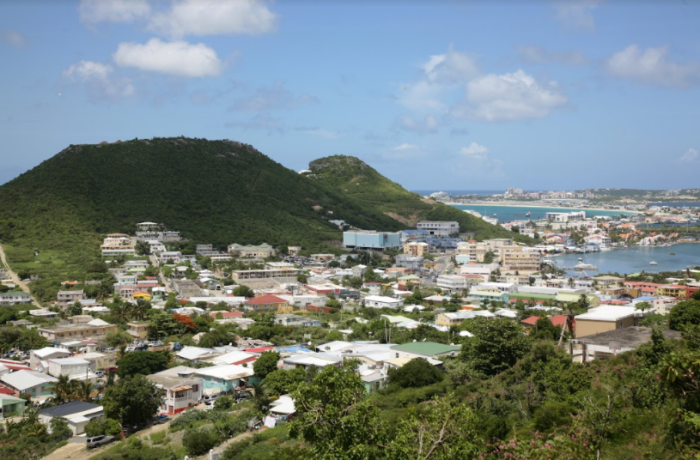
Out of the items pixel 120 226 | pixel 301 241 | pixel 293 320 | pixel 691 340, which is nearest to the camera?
pixel 691 340

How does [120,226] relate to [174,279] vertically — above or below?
above

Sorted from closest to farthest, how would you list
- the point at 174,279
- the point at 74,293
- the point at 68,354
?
the point at 68,354
the point at 74,293
the point at 174,279

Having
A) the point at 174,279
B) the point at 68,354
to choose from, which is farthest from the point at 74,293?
the point at 68,354

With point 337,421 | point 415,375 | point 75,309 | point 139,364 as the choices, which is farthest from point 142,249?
point 337,421

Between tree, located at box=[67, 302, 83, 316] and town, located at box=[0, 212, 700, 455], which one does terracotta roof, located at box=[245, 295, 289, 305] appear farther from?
tree, located at box=[67, 302, 83, 316]

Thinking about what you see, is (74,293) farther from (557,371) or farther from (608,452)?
(608,452)

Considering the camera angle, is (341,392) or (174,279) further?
(174,279)

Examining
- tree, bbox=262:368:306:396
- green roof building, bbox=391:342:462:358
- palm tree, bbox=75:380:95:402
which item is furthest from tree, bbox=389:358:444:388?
palm tree, bbox=75:380:95:402
